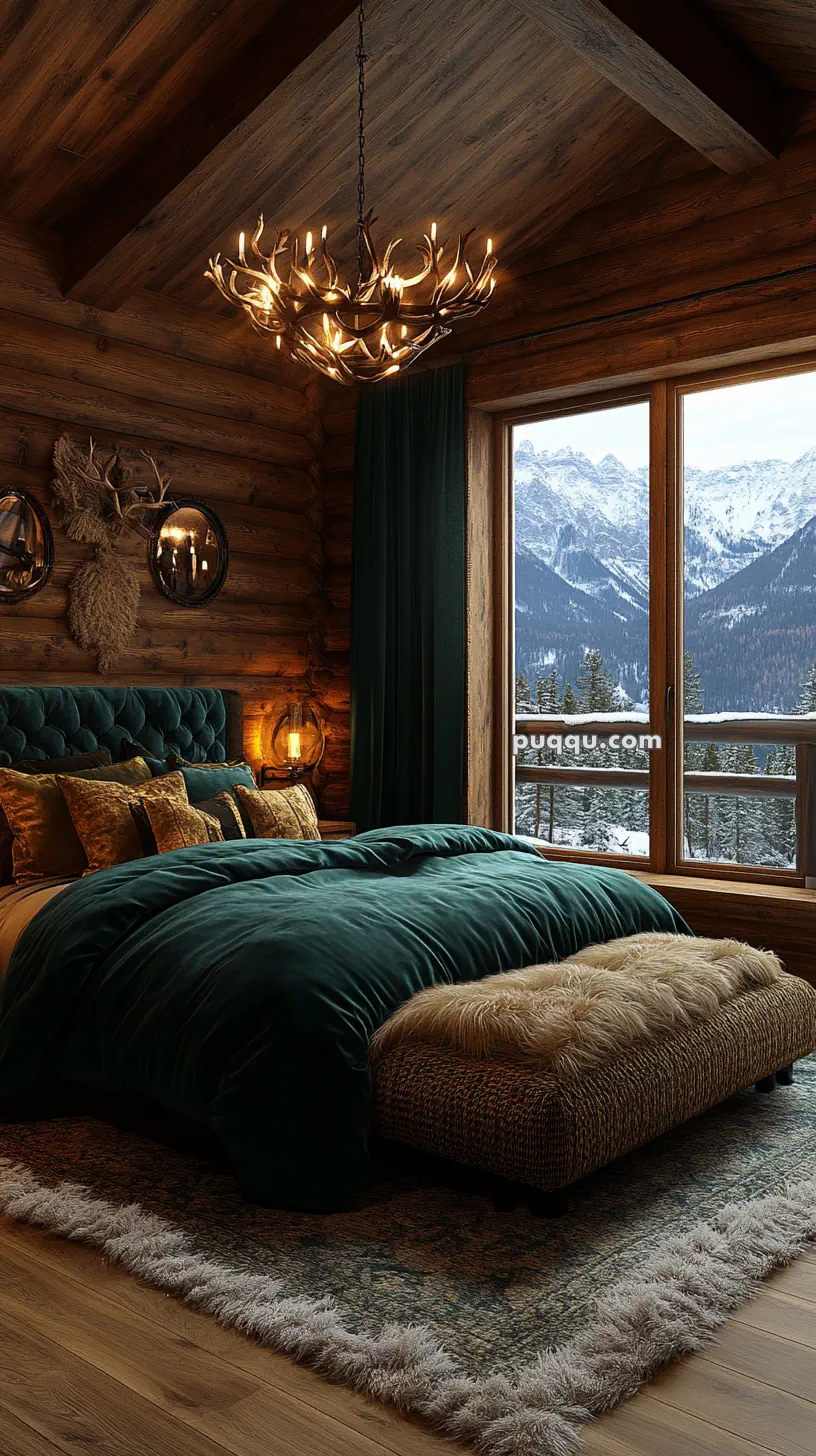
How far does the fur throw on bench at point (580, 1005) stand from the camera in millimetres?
2650

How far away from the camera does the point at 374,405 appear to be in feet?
19.9

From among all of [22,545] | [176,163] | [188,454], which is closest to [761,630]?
[188,454]

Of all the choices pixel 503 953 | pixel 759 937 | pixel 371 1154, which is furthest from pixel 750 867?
pixel 371 1154

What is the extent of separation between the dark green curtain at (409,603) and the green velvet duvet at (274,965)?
72.2 inches

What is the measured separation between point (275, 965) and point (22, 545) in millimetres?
2769

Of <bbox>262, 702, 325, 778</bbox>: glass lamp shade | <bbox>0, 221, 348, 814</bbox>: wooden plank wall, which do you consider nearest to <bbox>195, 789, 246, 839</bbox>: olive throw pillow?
<bbox>0, 221, 348, 814</bbox>: wooden plank wall

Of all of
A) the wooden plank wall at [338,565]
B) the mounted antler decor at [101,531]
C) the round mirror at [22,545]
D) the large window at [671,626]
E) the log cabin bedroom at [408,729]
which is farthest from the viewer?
the wooden plank wall at [338,565]

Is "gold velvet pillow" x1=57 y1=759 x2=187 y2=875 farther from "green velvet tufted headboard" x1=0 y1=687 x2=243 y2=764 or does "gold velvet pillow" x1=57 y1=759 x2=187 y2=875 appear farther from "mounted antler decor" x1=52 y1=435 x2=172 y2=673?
"mounted antler decor" x1=52 y1=435 x2=172 y2=673

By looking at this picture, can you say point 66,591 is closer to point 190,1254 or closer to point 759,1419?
point 190,1254

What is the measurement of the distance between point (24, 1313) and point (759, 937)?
131 inches

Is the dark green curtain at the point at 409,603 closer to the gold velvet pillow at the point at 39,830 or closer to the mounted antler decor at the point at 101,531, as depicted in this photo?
the mounted antler decor at the point at 101,531

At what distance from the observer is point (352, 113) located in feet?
15.4

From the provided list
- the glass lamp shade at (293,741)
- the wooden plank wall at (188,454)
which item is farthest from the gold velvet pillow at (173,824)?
the glass lamp shade at (293,741)

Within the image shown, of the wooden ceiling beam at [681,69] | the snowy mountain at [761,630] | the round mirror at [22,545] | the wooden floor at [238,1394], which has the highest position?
the wooden ceiling beam at [681,69]
